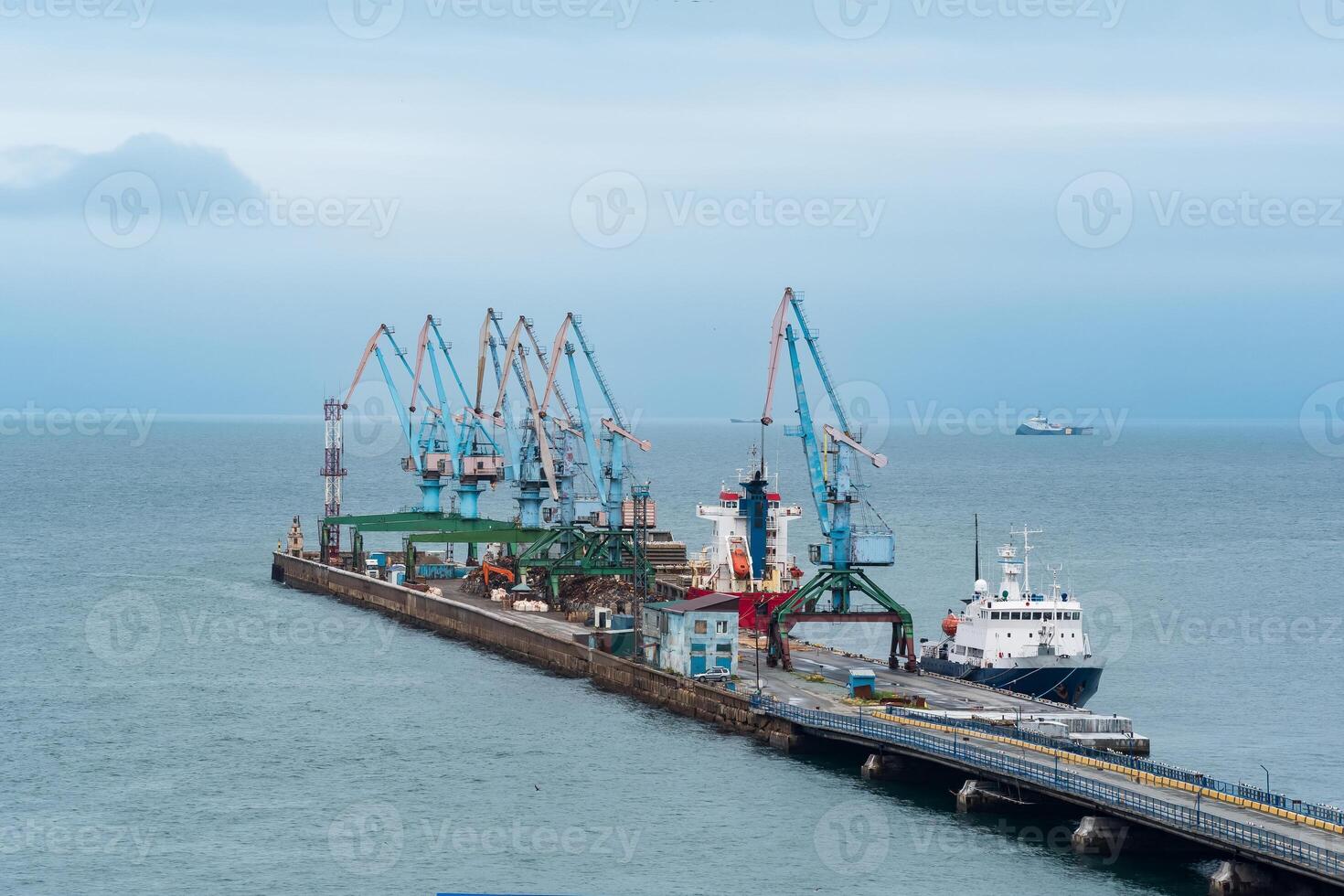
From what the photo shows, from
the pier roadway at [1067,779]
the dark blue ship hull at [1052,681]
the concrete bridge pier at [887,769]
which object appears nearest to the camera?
the pier roadway at [1067,779]

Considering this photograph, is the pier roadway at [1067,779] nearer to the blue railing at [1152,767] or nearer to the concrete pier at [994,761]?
the concrete pier at [994,761]

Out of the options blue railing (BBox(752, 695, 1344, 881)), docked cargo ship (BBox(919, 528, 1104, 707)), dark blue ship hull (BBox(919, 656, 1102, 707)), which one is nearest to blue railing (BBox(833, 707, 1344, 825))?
blue railing (BBox(752, 695, 1344, 881))

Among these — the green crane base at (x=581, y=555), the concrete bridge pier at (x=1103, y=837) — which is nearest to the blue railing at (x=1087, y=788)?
the concrete bridge pier at (x=1103, y=837)

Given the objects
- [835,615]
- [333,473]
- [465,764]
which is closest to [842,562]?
[835,615]

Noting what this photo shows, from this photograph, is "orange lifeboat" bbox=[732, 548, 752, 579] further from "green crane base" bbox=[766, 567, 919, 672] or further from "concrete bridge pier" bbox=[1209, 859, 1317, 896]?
"concrete bridge pier" bbox=[1209, 859, 1317, 896]

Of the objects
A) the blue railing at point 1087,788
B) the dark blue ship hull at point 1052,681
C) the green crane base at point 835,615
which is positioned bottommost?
the blue railing at point 1087,788

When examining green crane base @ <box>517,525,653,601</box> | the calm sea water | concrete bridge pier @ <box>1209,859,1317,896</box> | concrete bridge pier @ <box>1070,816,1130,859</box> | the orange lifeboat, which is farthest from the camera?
green crane base @ <box>517,525,653,601</box>
